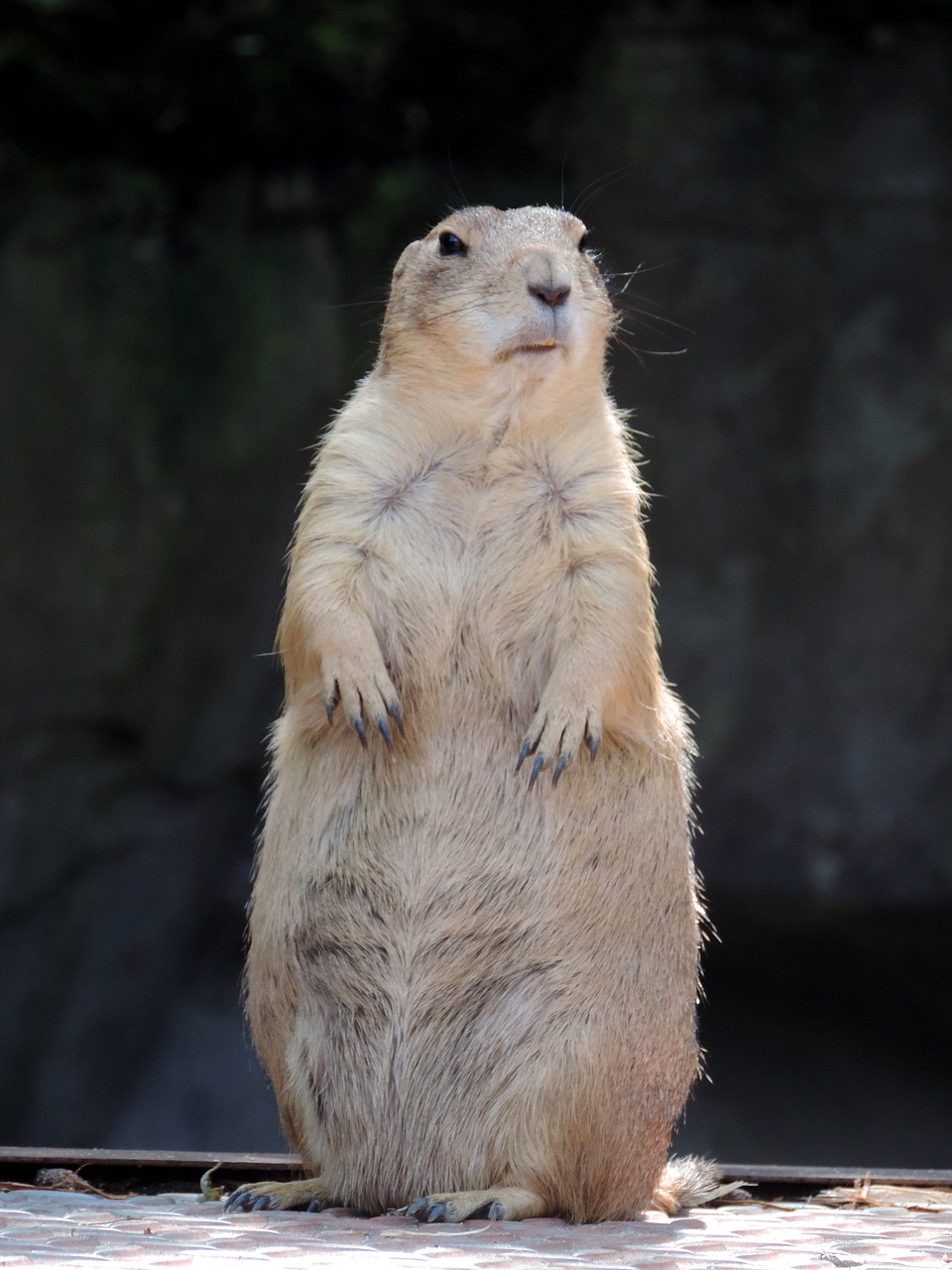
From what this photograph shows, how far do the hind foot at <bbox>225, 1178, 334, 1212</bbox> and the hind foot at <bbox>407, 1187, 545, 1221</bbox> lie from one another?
33 cm

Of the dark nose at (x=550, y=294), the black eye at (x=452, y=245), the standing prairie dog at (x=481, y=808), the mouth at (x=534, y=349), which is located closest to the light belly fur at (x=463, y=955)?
the standing prairie dog at (x=481, y=808)

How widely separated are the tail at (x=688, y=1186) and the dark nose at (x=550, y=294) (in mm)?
2397

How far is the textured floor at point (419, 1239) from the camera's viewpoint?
125 inches

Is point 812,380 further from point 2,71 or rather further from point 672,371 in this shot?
point 2,71

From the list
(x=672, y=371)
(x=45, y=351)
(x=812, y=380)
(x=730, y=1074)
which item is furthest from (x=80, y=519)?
(x=730, y=1074)

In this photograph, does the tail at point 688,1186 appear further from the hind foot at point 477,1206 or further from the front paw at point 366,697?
the front paw at point 366,697

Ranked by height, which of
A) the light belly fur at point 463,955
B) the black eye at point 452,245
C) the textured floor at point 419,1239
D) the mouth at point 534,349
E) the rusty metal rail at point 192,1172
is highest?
the black eye at point 452,245

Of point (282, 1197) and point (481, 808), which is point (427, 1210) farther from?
point (481, 808)

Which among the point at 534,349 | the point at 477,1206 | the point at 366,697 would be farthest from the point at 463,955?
the point at 534,349

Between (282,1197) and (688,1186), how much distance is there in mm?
1247

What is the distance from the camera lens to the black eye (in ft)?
15.8

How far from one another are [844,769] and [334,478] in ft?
19.2

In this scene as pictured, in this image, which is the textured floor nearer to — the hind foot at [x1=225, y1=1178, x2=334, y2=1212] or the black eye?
the hind foot at [x1=225, y1=1178, x2=334, y2=1212]

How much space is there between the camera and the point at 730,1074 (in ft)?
32.8
